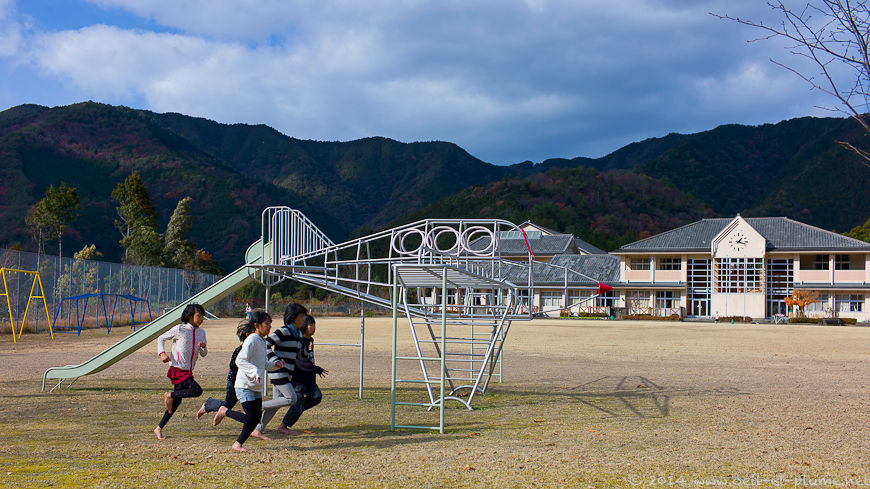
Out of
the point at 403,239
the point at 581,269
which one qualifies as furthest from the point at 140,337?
the point at 581,269

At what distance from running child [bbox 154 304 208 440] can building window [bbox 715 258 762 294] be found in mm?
56915

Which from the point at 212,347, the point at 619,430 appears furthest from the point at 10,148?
the point at 619,430

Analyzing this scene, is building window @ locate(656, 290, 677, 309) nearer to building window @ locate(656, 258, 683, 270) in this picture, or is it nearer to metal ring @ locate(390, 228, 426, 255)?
building window @ locate(656, 258, 683, 270)

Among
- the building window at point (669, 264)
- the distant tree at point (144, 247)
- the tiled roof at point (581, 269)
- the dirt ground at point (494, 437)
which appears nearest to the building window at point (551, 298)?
the tiled roof at point (581, 269)

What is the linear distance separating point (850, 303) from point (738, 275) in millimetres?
8396

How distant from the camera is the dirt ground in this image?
6.12m

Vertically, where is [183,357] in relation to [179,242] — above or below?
below

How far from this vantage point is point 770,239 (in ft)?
192

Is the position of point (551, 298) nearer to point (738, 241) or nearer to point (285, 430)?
point (738, 241)

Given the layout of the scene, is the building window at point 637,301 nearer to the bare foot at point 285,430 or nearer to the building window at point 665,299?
the building window at point 665,299

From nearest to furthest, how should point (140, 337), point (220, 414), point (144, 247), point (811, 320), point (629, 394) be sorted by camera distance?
1. point (220, 414)
2. point (140, 337)
3. point (629, 394)
4. point (811, 320)
5. point (144, 247)

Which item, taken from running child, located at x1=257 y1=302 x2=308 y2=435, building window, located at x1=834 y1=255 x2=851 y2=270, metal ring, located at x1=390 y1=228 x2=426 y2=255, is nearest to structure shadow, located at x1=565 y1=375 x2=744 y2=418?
metal ring, located at x1=390 y1=228 x2=426 y2=255

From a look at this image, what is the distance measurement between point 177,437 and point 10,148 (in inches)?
3797

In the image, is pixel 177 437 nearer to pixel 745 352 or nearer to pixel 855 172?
pixel 745 352
